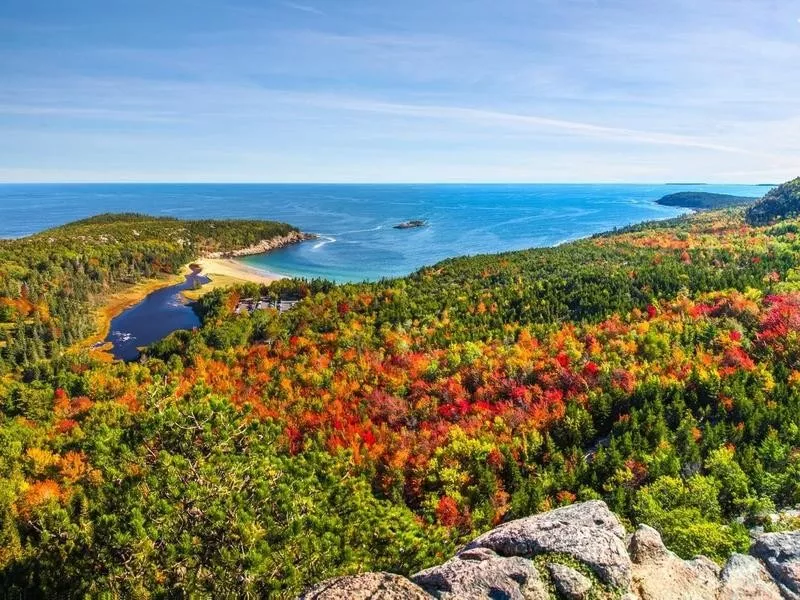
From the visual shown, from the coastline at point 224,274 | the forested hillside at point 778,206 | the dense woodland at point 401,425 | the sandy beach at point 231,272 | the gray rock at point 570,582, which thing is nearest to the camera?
the gray rock at point 570,582

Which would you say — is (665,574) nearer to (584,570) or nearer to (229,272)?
(584,570)

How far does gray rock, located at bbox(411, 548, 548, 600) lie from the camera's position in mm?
15383

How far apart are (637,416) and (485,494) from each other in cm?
1600

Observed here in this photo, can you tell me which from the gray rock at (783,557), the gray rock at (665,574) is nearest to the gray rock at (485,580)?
the gray rock at (665,574)

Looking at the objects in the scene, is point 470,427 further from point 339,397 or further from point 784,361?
point 784,361

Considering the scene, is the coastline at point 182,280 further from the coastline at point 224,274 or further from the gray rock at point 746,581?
the gray rock at point 746,581

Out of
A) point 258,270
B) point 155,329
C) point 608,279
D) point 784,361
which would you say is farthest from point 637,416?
point 258,270

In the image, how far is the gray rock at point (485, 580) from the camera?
15383mm

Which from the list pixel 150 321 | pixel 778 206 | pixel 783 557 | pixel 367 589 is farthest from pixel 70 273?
pixel 778 206

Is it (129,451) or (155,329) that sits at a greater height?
(129,451)

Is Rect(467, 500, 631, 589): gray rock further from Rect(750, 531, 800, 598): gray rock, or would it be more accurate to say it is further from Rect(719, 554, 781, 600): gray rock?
Rect(750, 531, 800, 598): gray rock

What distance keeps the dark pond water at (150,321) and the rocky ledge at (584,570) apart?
8332cm

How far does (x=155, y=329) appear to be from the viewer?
4082 inches

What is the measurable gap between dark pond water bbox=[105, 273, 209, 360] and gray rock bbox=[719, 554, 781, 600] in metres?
87.8
